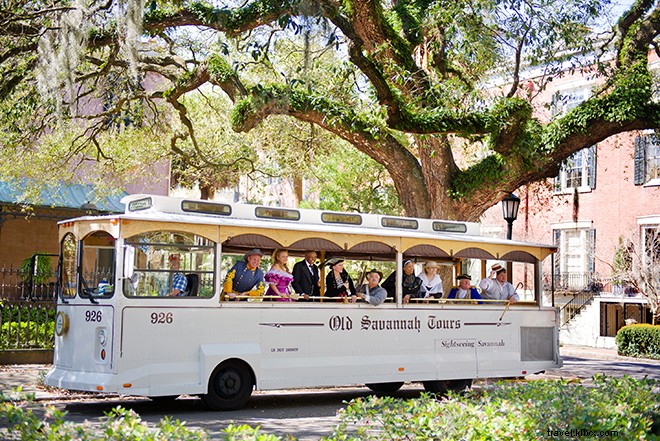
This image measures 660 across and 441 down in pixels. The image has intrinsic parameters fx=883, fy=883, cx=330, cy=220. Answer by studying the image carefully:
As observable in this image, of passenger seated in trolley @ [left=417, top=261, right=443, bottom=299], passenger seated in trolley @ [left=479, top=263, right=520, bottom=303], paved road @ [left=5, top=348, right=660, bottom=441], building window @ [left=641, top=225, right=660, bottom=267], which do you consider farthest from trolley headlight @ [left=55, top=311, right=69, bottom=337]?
building window @ [left=641, top=225, right=660, bottom=267]

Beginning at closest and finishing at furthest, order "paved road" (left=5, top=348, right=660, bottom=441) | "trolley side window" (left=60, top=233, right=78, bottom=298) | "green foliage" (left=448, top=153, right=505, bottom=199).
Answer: "paved road" (left=5, top=348, right=660, bottom=441) → "trolley side window" (left=60, top=233, right=78, bottom=298) → "green foliage" (left=448, top=153, right=505, bottom=199)

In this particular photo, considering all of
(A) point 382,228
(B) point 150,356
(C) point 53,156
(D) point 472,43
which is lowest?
(B) point 150,356

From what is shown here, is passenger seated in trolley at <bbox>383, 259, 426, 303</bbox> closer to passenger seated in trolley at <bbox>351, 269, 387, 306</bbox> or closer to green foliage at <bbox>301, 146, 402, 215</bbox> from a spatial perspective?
passenger seated in trolley at <bbox>351, 269, 387, 306</bbox>

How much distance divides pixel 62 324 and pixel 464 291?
7169mm

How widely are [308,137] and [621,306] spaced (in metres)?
14.6

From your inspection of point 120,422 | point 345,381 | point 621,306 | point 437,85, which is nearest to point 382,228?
point 345,381

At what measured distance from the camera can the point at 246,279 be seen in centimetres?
1346

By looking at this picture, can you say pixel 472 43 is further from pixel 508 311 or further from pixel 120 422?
pixel 120 422

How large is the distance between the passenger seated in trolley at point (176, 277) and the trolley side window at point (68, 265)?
1.55 metres

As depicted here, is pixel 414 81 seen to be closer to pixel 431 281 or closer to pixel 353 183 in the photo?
pixel 431 281

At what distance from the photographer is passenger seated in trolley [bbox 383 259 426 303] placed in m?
15.1

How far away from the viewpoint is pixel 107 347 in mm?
11992

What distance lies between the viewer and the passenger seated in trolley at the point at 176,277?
41.2 ft

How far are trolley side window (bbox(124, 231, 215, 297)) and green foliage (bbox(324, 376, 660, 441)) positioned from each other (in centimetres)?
568
